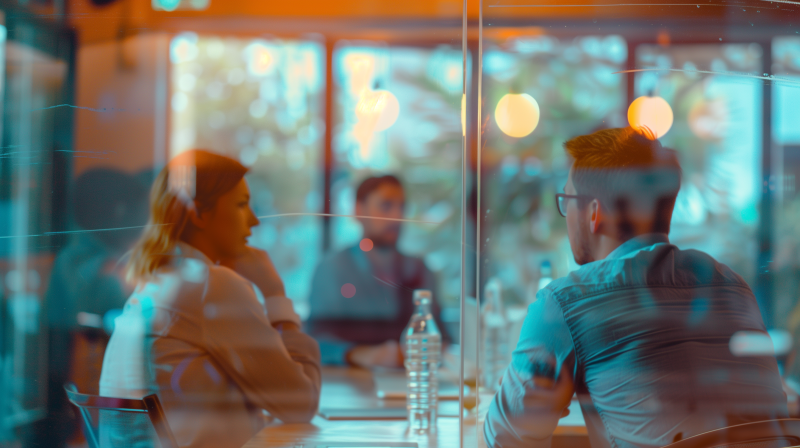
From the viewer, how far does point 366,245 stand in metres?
1.42

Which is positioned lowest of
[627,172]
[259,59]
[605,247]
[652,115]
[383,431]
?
[383,431]

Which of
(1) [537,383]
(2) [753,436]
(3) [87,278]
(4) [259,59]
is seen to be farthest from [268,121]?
(2) [753,436]

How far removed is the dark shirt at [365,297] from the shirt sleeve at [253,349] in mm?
350

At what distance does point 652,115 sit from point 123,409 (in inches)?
41.2

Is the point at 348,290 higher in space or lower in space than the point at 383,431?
higher

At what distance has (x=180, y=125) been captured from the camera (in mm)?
1059

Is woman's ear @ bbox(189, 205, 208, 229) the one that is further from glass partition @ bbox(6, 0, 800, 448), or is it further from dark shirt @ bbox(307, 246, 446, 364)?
dark shirt @ bbox(307, 246, 446, 364)

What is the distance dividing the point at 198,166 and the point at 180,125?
0.13m

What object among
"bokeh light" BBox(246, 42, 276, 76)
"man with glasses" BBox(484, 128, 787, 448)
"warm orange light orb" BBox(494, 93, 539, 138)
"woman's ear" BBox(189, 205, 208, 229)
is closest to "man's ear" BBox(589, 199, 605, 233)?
"man with glasses" BBox(484, 128, 787, 448)

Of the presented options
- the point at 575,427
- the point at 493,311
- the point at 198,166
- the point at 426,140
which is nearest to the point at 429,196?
the point at 426,140

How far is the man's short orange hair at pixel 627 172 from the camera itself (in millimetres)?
846

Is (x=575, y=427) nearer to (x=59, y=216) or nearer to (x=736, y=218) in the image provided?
(x=736, y=218)

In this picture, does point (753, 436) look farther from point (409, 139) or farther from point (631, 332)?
point (409, 139)

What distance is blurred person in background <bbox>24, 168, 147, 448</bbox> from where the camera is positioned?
97 centimetres
